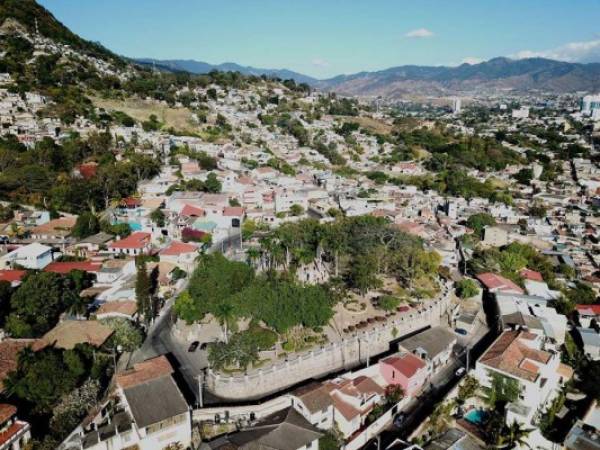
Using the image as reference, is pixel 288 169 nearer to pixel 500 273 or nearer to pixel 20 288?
pixel 500 273

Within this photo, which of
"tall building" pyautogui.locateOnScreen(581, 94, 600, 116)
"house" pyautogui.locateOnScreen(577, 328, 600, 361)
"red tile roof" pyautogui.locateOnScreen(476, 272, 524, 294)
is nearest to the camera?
"house" pyautogui.locateOnScreen(577, 328, 600, 361)

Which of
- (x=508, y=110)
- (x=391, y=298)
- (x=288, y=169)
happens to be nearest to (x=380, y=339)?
(x=391, y=298)

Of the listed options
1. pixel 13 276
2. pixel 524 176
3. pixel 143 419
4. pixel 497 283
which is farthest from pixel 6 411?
pixel 524 176

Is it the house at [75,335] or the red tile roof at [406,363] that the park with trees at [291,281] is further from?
the red tile roof at [406,363]

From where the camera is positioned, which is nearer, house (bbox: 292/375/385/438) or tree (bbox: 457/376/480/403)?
house (bbox: 292/375/385/438)

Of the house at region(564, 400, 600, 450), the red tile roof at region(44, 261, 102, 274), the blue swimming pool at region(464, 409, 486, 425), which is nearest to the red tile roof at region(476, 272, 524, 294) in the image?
the house at region(564, 400, 600, 450)

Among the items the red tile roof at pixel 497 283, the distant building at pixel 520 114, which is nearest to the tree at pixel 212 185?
the red tile roof at pixel 497 283

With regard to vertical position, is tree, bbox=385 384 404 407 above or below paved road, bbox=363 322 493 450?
above

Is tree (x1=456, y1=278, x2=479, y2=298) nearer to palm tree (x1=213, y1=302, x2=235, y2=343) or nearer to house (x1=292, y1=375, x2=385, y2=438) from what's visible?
house (x1=292, y1=375, x2=385, y2=438)
